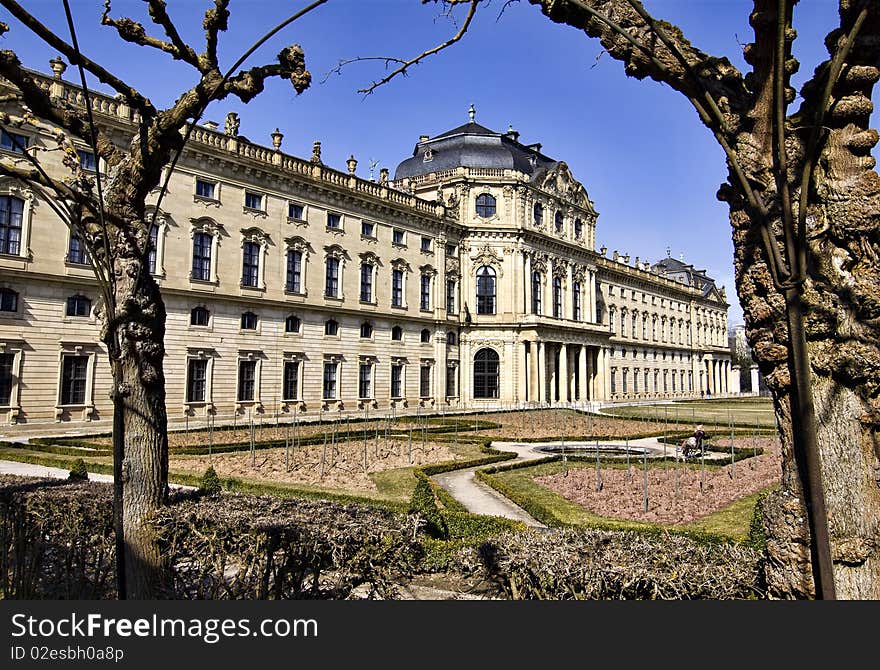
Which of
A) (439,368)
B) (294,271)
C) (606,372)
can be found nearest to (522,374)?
(439,368)

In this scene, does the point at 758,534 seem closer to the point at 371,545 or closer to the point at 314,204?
the point at 371,545

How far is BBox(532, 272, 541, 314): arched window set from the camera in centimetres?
5009

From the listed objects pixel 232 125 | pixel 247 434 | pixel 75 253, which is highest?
pixel 232 125

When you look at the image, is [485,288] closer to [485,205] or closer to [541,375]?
[485,205]

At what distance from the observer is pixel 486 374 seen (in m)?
47.3

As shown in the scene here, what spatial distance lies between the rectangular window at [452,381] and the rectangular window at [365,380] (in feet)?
26.5

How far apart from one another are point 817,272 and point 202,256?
31627 mm

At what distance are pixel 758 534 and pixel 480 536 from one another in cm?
422

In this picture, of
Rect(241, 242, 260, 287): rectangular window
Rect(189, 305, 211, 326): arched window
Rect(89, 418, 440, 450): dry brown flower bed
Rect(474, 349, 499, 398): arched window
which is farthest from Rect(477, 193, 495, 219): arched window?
Rect(189, 305, 211, 326): arched window

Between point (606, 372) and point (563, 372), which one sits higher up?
point (606, 372)

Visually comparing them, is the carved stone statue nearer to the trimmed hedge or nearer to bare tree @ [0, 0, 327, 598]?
bare tree @ [0, 0, 327, 598]

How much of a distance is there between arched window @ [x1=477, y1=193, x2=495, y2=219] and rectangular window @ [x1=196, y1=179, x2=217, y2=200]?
22994mm

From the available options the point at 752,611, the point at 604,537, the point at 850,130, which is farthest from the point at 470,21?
the point at 604,537

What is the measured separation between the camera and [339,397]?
3731 centimetres
